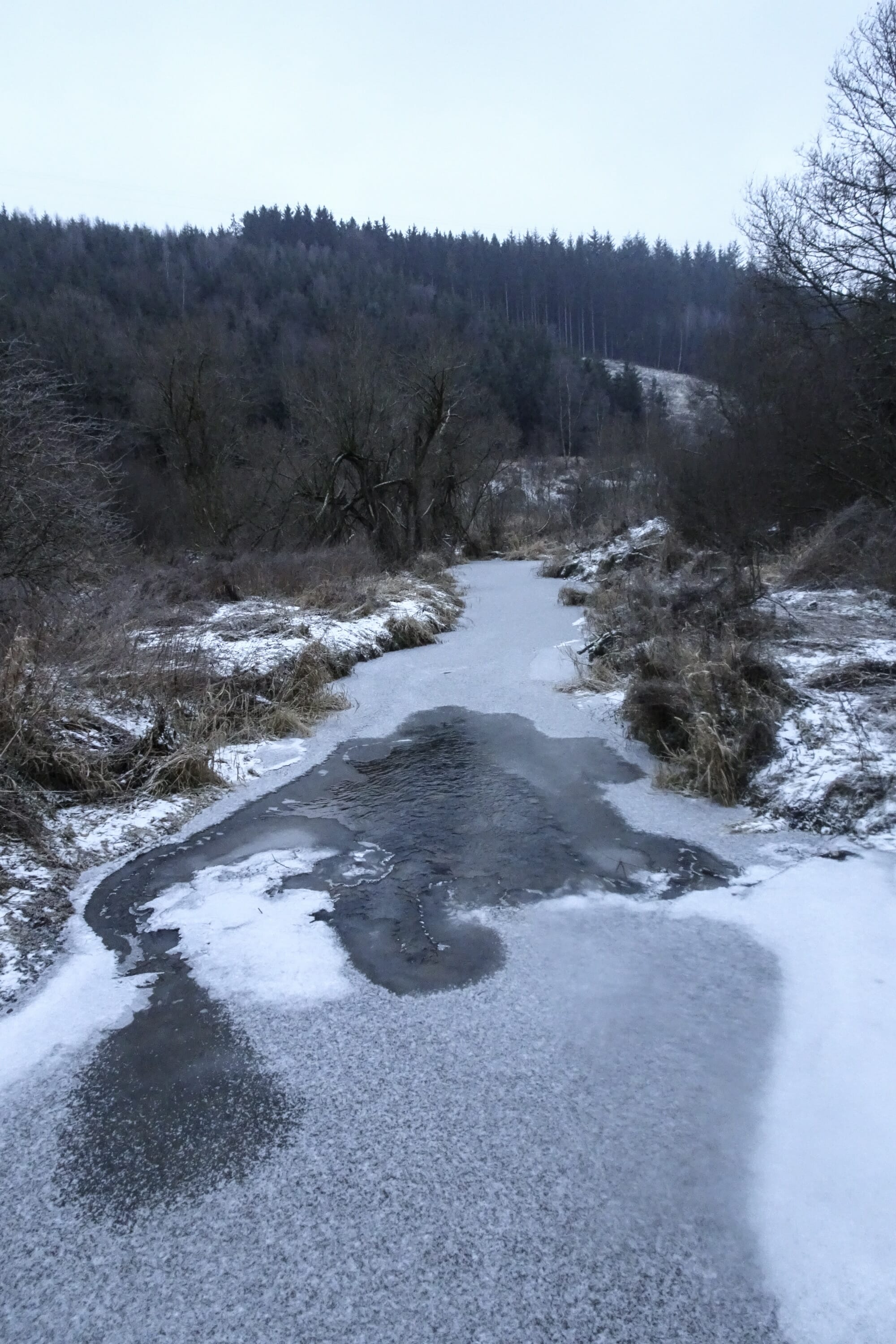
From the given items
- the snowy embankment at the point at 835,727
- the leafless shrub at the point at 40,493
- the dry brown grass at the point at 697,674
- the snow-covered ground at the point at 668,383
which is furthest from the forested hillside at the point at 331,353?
the snowy embankment at the point at 835,727

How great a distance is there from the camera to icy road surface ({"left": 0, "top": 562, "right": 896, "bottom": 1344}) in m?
2.21

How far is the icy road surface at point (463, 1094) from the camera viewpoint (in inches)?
86.9

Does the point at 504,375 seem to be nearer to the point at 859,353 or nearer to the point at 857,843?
the point at 859,353

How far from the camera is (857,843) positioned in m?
4.60

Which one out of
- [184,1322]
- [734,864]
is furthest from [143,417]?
[184,1322]

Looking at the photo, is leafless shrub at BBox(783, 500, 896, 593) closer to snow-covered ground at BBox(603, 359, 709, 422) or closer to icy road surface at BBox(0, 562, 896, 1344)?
icy road surface at BBox(0, 562, 896, 1344)

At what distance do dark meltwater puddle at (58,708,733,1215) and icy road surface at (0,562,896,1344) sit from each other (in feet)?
0.06

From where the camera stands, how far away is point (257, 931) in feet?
13.5

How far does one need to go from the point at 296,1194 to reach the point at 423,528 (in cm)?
2398

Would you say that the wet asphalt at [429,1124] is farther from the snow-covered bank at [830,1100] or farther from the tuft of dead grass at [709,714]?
the tuft of dead grass at [709,714]

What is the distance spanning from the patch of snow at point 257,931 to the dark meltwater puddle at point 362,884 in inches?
3.9

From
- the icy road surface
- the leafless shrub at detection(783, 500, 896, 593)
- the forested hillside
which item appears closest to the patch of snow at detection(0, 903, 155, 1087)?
the icy road surface

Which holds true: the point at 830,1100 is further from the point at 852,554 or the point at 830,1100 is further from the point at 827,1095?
the point at 852,554

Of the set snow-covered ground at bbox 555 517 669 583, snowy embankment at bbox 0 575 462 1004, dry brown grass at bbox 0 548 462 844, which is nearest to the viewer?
snowy embankment at bbox 0 575 462 1004
